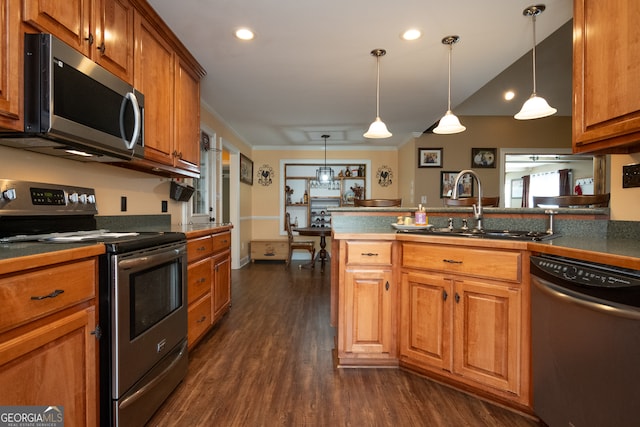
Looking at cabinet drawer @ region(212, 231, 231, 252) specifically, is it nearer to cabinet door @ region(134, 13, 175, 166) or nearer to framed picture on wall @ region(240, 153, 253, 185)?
cabinet door @ region(134, 13, 175, 166)

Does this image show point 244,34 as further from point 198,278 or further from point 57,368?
point 57,368

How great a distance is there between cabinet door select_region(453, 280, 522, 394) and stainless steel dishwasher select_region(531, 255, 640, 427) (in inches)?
4.1

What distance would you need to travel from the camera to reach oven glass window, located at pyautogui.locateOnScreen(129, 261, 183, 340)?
4.80 ft

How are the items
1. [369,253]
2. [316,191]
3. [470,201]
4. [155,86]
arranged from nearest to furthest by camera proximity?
[369,253] → [155,86] → [470,201] → [316,191]

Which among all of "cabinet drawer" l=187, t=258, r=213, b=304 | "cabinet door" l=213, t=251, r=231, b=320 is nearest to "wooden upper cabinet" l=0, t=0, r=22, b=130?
"cabinet drawer" l=187, t=258, r=213, b=304

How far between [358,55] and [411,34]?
49 cm

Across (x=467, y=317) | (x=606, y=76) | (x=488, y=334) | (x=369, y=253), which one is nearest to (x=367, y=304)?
(x=369, y=253)

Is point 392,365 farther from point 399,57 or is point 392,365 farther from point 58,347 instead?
point 399,57

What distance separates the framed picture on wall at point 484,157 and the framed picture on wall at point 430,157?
555 millimetres

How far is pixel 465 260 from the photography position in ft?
5.86

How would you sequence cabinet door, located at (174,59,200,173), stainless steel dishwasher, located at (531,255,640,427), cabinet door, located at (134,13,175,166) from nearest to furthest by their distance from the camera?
stainless steel dishwasher, located at (531,255,640,427)
cabinet door, located at (134,13,175,166)
cabinet door, located at (174,59,200,173)

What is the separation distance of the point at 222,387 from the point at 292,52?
2484 mm

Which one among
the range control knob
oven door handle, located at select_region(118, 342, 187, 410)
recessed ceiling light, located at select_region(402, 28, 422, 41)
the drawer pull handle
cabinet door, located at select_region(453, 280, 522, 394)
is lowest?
oven door handle, located at select_region(118, 342, 187, 410)

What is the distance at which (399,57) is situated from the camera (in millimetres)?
2760
